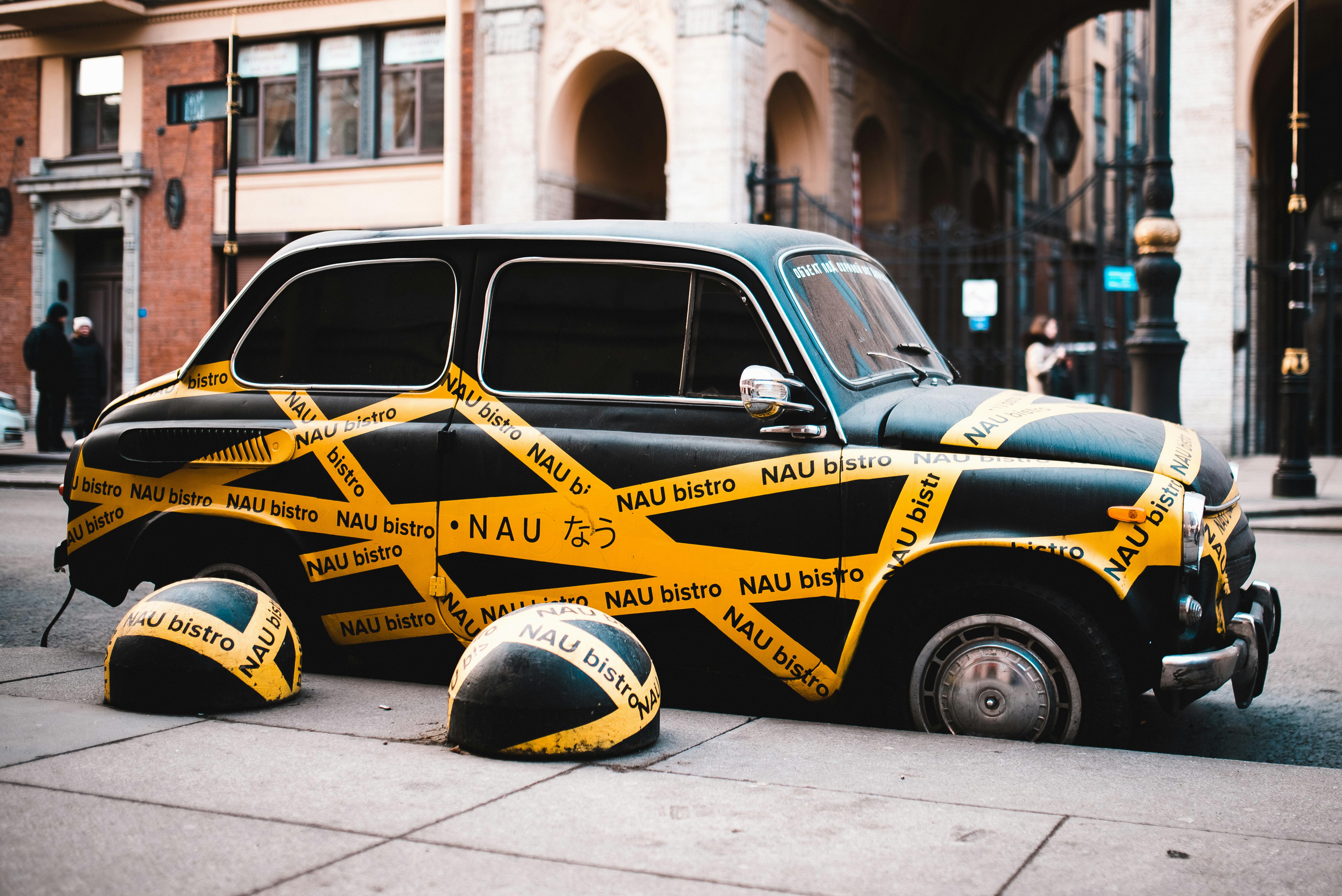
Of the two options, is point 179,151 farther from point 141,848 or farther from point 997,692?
point 141,848

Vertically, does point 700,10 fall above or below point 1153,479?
above

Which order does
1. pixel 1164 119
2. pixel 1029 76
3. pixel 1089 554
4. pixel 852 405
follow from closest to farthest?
pixel 1089 554
pixel 852 405
pixel 1164 119
pixel 1029 76

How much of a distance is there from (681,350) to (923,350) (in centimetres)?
126

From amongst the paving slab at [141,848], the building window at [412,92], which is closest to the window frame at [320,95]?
the building window at [412,92]

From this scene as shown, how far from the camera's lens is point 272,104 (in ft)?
80.5

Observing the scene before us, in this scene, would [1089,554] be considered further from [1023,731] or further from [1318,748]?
[1318,748]

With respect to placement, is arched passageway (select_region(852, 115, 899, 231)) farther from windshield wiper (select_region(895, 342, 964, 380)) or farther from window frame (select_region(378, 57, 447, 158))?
windshield wiper (select_region(895, 342, 964, 380))

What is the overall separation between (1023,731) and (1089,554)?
0.66m

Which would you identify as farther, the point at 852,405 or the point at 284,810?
the point at 852,405

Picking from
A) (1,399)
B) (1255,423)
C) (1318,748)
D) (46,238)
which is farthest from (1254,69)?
(46,238)

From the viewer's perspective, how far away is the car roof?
16.2 ft

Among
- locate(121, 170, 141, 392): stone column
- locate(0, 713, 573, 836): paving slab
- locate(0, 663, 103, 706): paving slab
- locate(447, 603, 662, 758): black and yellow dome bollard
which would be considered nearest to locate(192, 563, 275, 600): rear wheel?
locate(0, 663, 103, 706): paving slab

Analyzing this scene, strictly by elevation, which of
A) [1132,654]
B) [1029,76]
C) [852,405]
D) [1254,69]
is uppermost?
[1029,76]

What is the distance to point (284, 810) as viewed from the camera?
11.8 ft
